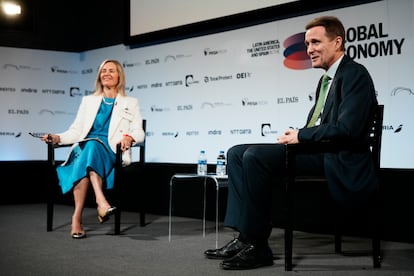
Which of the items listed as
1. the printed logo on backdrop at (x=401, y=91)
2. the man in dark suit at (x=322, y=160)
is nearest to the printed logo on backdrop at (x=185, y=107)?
the printed logo on backdrop at (x=401, y=91)

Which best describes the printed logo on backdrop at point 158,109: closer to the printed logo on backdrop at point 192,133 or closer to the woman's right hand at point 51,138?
the printed logo on backdrop at point 192,133

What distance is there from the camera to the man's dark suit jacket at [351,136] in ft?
7.97

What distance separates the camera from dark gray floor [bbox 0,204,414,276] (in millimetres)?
2541

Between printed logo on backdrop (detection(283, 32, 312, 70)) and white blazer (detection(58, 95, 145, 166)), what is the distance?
1.26 m

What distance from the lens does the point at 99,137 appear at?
3.97 m

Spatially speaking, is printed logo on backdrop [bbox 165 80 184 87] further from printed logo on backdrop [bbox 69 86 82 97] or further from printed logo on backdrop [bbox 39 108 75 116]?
printed logo on backdrop [bbox 39 108 75 116]

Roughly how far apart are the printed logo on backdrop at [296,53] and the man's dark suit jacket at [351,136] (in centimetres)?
163

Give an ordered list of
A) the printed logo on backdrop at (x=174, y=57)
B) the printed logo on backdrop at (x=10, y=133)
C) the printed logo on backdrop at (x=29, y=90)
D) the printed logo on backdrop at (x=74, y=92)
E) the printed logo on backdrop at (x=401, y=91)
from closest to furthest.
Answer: the printed logo on backdrop at (x=401, y=91) → the printed logo on backdrop at (x=174, y=57) → the printed logo on backdrop at (x=10, y=133) → the printed logo on backdrop at (x=29, y=90) → the printed logo on backdrop at (x=74, y=92)

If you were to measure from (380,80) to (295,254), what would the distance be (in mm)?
1446

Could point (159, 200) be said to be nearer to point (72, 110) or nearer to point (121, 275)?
point (72, 110)

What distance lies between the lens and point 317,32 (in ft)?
8.71

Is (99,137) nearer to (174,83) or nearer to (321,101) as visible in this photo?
(174,83)

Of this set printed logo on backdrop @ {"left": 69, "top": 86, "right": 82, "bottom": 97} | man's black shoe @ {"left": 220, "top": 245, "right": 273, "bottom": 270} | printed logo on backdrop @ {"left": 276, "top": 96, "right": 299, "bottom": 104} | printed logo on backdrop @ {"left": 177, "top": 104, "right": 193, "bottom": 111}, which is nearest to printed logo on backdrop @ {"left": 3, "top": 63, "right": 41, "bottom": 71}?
printed logo on backdrop @ {"left": 69, "top": 86, "right": 82, "bottom": 97}

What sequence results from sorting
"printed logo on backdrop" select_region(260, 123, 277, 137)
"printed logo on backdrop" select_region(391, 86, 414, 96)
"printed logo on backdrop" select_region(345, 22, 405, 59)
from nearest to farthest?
1. "printed logo on backdrop" select_region(391, 86, 414, 96)
2. "printed logo on backdrop" select_region(345, 22, 405, 59)
3. "printed logo on backdrop" select_region(260, 123, 277, 137)
